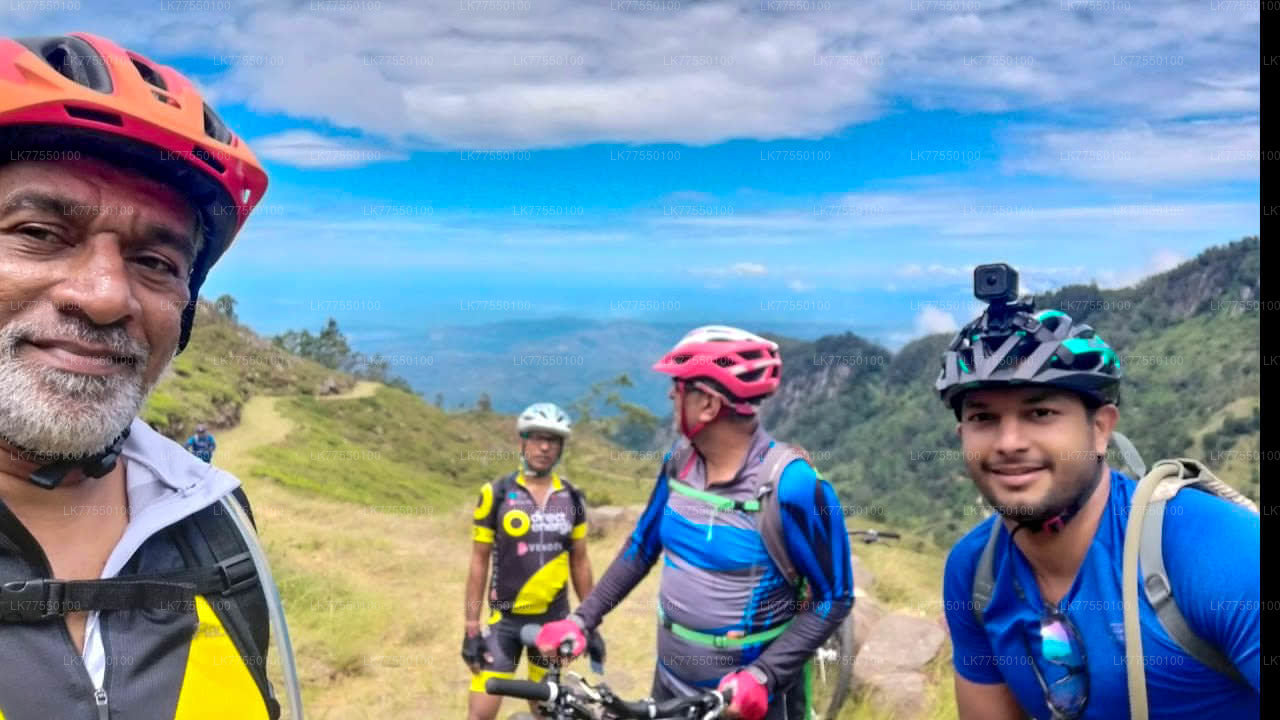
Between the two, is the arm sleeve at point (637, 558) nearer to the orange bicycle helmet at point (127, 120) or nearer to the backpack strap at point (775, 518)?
the backpack strap at point (775, 518)

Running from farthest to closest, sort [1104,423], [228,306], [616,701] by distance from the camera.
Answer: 1. [228,306]
2. [616,701]
3. [1104,423]

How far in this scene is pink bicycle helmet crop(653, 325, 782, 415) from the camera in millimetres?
4750

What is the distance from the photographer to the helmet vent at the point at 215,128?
2.65 meters

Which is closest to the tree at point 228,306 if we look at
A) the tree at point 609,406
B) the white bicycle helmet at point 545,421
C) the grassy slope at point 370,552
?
the grassy slope at point 370,552

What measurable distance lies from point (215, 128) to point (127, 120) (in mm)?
404

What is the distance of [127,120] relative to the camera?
2293 mm

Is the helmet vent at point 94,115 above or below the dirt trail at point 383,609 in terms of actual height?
above

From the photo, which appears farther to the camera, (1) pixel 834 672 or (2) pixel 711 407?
(1) pixel 834 672

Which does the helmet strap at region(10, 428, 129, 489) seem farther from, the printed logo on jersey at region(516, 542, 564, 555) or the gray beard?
the printed logo on jersey at region(516, 542, 564, 555)

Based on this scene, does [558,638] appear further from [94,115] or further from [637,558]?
[94,115]

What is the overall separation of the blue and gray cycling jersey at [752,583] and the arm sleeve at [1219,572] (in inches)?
73.8

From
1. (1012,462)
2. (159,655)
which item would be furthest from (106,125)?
(1012,462)

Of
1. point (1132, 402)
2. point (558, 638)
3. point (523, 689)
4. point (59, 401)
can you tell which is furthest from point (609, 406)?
point (1132, 402)

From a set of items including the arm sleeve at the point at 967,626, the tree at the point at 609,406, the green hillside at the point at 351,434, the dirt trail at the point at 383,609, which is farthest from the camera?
the tree at the point at 609,406
